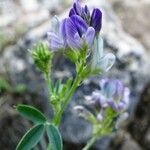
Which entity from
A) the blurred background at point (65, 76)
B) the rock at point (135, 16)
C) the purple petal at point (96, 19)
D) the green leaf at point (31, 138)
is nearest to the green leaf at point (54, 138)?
the green leaf at point (31, 138)

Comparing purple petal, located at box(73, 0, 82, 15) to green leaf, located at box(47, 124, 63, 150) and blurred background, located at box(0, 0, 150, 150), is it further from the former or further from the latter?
blurred background, located at box(0, 0, 150, 150)

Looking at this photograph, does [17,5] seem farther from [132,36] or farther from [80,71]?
[80,71]

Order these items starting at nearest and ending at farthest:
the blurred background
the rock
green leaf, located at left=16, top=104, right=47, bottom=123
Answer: green leaf, located at left=16, top=104, right=47, bottom=123 → the blurred background → the rock

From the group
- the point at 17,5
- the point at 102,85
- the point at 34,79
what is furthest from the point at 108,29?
the point at 102,85

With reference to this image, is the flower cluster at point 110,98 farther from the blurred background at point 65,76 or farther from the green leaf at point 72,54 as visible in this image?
the blurred background at point 65,76

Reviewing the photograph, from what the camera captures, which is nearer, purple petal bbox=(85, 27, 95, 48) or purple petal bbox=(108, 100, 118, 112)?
purple petal bbox=(85, 27, 95, 48)

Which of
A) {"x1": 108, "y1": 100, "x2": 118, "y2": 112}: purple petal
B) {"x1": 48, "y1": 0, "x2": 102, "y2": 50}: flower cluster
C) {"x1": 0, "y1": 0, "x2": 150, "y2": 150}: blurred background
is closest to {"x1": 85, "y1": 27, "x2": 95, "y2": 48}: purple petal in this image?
{"x1": 48, "y1": 0, "x2": 102, "y2": 50}: flower cluster
